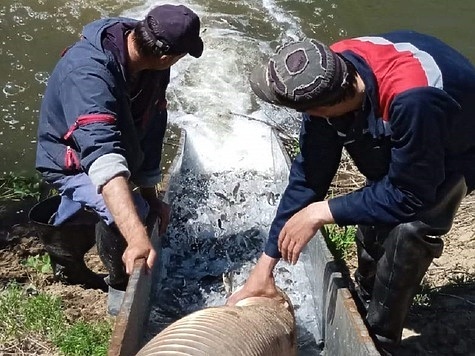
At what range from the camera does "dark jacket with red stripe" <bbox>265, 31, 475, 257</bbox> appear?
3.37 meters

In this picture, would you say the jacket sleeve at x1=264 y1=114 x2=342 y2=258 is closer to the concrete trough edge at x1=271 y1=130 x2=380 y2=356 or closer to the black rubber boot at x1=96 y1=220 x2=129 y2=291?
the concrete trough edge at x1=271 y1=130 x2=380 y2=356

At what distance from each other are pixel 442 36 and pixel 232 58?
2585 millimetres

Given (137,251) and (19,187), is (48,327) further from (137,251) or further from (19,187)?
(19,187)

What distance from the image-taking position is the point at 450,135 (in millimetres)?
3578

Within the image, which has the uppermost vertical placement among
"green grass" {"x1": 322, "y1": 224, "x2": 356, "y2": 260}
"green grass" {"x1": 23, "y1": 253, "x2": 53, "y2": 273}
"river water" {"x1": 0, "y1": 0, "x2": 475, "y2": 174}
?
"green grass" {"x1": 23, "y1": 253, "x2": 53, "y2": 273}

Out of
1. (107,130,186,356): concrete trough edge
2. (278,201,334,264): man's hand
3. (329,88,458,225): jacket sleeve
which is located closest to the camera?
(329,88,458,225): jacket sleeve

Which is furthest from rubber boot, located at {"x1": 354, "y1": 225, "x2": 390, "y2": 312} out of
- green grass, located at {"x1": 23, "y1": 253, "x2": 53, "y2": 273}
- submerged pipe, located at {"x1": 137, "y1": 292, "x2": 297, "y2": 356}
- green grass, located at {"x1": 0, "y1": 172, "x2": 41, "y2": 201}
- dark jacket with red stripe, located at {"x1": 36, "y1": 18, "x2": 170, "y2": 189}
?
green grass, located at {"x1": 0, "y1": 172, "x2": 41, "y2": 201}

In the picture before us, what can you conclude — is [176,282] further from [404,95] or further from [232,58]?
[232,58]

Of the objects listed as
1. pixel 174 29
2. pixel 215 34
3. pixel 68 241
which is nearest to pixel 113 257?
pixel 68 241

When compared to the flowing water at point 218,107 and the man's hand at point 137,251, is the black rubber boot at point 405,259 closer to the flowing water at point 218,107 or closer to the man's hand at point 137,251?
the flowing water at point 218,107

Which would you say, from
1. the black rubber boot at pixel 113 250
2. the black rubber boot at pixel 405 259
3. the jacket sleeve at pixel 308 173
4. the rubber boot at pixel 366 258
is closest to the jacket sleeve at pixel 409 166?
the black rubber boot at pixel 405 259

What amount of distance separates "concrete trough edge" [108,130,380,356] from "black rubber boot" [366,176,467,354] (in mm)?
213

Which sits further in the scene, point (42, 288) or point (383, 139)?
point (42, 288)

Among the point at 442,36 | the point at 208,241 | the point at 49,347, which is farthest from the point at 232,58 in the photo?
the point at 49,347
